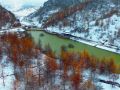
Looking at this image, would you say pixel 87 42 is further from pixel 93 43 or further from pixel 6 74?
pixel 6 74

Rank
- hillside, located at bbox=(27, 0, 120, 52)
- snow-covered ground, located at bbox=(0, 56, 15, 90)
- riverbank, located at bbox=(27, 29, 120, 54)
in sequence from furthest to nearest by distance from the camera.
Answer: hillside, located at bbox=(27, 0, 120, 52) → riverbank, located at bbox=(27, 29, 120, 54) → snow-covered ground, located at bbox=(0, 56, 15, 90)

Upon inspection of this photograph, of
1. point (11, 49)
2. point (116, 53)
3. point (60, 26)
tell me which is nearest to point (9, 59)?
point (11, 49)

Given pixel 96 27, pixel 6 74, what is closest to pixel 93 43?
pixel 96 27

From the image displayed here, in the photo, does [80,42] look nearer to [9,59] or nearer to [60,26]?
[60,26]

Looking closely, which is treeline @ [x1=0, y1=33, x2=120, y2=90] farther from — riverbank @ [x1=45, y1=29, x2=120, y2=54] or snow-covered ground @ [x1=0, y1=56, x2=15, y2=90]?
riverbank @ [x1=45, y1=29, x2=120, y2=54]

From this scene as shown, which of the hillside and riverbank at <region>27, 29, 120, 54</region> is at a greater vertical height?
the hillside

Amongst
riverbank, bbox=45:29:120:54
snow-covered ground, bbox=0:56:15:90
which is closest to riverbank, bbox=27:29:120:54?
riverbank, bbox=45:29:120:54

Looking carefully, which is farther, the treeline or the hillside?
the hillside

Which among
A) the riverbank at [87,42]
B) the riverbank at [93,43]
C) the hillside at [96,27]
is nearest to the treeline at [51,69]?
the riverbank at [93,43]

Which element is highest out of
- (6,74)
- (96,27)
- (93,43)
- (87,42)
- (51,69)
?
(96,27)
